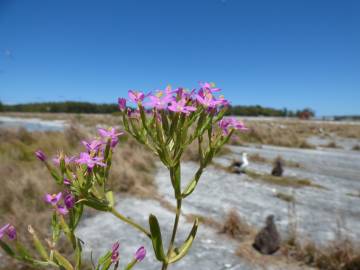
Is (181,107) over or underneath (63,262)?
over

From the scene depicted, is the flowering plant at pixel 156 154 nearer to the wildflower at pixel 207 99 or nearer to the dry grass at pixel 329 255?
the wildflower at pixel 207 99

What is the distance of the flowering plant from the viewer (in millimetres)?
1435

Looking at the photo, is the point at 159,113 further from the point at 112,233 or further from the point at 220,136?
the point at 112,233

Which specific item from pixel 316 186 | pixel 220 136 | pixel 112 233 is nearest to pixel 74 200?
pixel 220 136

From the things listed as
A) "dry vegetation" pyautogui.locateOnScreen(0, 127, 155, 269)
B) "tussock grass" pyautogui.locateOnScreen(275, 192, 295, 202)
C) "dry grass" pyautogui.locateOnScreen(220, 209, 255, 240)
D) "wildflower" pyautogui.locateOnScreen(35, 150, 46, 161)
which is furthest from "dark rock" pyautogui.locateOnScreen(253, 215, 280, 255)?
"wildflower" pyautogui.locateOnScreen(35, 150, 46, 161)

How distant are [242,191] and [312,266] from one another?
369 cm

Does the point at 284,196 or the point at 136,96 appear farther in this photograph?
the point at 284,196

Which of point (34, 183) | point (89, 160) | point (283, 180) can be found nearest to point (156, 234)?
point (89, 160)

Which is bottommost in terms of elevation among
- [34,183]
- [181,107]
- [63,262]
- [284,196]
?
[284,196]

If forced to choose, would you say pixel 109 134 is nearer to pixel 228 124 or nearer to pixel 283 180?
pixel 228 124

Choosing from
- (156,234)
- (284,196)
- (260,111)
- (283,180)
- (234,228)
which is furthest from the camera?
(260,111)

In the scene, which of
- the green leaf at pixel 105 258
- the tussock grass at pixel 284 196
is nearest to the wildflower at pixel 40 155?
the green leaf at pixel 105 258

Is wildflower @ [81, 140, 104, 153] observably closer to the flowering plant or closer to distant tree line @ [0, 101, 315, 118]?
the flowering plant

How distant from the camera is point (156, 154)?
156 centimetres
